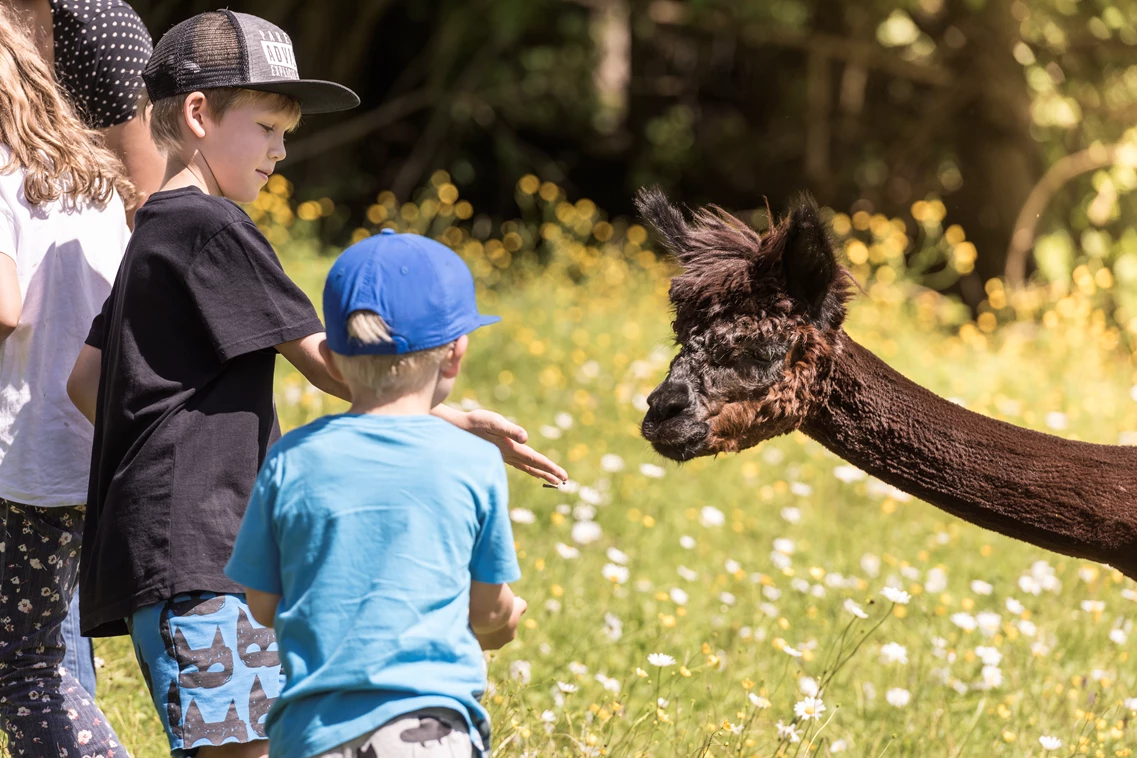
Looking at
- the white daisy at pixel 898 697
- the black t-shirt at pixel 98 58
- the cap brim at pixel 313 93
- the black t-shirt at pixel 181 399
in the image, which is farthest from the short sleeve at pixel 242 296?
the white daisy at pixel 898 697

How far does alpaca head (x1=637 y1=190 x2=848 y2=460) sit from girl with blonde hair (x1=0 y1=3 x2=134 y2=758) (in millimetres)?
1234

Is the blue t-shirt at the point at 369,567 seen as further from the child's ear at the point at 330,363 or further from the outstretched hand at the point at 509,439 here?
the outstretched hand at the point at 509,439

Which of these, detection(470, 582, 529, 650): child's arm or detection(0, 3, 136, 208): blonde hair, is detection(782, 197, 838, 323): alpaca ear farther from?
detection(0, 3, 136, 208): blonde hair

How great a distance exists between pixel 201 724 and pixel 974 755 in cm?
228

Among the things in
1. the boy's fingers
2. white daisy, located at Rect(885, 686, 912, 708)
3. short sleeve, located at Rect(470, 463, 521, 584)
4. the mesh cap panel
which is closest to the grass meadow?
white daisy, located at Rect(885, 686, 912, 708)

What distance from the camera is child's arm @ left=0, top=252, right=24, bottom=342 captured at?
2174 millimetres

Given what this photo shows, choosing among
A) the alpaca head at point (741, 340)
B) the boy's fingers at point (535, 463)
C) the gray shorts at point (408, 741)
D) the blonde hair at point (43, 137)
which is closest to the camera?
the gray shorts at point (408, 741)

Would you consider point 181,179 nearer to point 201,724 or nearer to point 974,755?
point 201,724

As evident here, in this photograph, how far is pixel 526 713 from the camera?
3086 millimetres

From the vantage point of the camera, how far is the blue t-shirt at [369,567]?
1661mm

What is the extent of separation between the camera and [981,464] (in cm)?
273

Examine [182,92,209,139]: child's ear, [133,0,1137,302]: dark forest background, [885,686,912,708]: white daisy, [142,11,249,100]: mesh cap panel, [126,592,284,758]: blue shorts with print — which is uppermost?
[142,11,249,100]: mesh cap panel

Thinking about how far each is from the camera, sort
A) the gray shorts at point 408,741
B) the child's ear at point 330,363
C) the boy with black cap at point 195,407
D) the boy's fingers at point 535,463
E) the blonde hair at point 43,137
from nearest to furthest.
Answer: the gray shorts at point 408,741 → the child's ear at point 330,363 → the boy with black cap at point 195,407 → the boy's fingers at point 535,463 → the blonde hair at point 43,137

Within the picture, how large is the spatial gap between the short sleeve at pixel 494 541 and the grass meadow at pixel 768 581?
3.36 feet
